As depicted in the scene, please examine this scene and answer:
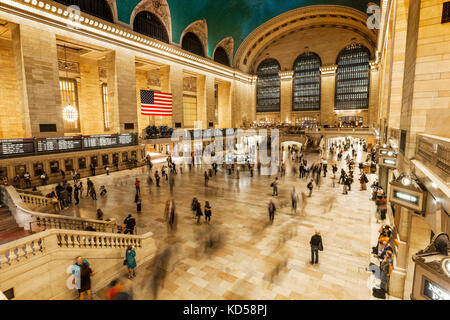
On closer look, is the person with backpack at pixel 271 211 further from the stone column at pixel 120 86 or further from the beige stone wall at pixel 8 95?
the beige stone wall at pixel 8 95

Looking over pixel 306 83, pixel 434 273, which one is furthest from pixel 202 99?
pixel 434 273

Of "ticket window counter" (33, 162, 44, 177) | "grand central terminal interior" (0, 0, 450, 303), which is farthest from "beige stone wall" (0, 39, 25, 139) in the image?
"ticket window counter" (33, 162, 44, 177)

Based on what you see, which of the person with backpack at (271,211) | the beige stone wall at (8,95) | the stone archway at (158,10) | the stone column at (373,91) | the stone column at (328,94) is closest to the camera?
the person with backpack at (271,211)

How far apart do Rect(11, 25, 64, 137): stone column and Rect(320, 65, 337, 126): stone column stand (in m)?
36.0

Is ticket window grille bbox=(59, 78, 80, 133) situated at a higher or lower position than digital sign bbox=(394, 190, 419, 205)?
higher

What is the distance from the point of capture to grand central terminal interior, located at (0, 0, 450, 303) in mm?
5031

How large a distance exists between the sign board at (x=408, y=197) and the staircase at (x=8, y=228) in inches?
369

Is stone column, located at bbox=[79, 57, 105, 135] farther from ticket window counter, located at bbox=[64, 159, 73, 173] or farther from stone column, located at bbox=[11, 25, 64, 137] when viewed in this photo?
ticket window counter, located at bbox=[64, 159, 73, 173]

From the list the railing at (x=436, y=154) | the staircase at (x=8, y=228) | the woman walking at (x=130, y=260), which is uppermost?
the railing at (x=436, y=154)

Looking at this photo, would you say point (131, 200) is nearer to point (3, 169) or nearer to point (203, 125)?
point (3, 169)

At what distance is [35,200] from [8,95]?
42.8 ft

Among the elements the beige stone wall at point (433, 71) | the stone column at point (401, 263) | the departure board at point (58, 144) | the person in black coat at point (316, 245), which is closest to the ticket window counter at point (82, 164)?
the departure board at point (58, 144)

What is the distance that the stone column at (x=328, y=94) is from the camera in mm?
37781

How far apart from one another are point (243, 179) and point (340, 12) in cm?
3043
